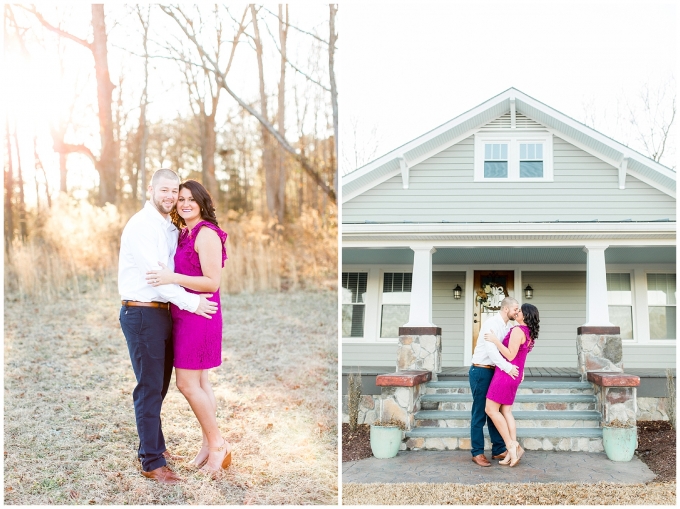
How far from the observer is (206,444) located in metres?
4.30

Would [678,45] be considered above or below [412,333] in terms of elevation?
above

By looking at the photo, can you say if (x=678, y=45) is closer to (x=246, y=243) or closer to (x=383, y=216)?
(x=383, y=216)

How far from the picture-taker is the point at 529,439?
5.55 meters

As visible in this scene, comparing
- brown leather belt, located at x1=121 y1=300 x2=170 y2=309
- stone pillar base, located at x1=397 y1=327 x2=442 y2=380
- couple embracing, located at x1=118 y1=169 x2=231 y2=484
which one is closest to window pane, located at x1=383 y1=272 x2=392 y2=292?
stone pillar base, located at x1=397 y1=327 x2=442 y2=380

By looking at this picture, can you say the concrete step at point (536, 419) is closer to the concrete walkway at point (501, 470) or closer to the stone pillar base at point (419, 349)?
the concrete walkway at point (501, 470)

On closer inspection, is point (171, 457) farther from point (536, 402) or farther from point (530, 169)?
point (530, 169)

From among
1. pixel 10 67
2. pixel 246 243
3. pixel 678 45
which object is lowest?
pixel 246 243

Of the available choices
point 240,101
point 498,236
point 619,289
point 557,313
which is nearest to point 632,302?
point 619,289

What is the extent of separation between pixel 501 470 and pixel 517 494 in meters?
0.45

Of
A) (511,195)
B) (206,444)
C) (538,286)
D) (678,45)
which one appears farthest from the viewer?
(538,286)

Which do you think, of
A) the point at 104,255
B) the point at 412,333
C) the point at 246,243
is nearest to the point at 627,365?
the point at 412,333

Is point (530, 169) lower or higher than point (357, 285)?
higher

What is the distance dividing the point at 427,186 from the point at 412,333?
7.12ft

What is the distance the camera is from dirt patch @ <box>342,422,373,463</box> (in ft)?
18.2
